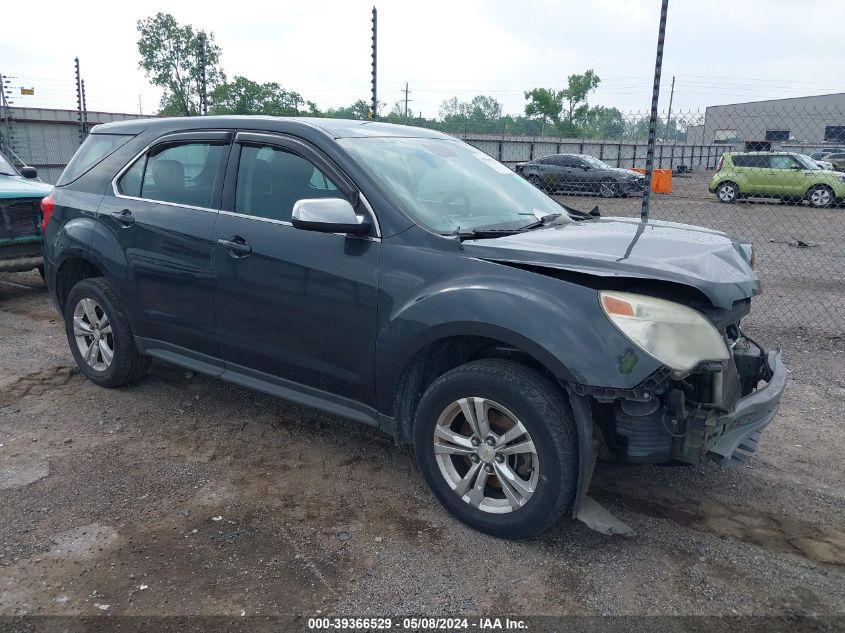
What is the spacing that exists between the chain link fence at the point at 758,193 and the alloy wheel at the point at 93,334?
6.12m

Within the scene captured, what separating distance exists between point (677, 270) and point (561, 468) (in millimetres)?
961

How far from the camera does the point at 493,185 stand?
418cm

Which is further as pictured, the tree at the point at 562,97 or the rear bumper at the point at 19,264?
the tree at the point at 562,97

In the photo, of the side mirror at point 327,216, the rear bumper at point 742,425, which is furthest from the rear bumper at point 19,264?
the rear bumper at point 742,425

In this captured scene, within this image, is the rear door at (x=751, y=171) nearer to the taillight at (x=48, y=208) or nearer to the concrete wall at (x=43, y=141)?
the concrete wall at (x=43, y=141)

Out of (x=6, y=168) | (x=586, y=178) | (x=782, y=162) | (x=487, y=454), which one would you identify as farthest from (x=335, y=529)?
(x=586, y=178)

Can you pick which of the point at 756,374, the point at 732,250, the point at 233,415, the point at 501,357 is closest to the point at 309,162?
the point at 501,357

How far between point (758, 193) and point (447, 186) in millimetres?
19119

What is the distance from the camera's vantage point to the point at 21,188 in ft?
25.7

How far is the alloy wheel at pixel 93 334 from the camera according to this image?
489cm

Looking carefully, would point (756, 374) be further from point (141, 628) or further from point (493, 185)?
point (141, 628)

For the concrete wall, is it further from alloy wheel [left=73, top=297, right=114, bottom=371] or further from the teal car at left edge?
alloy wheel [left=73, top=297, right=114, bottom=371]

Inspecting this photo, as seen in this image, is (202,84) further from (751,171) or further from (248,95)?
(248,95)

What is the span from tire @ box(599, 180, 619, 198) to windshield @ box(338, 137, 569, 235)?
1801 cm
